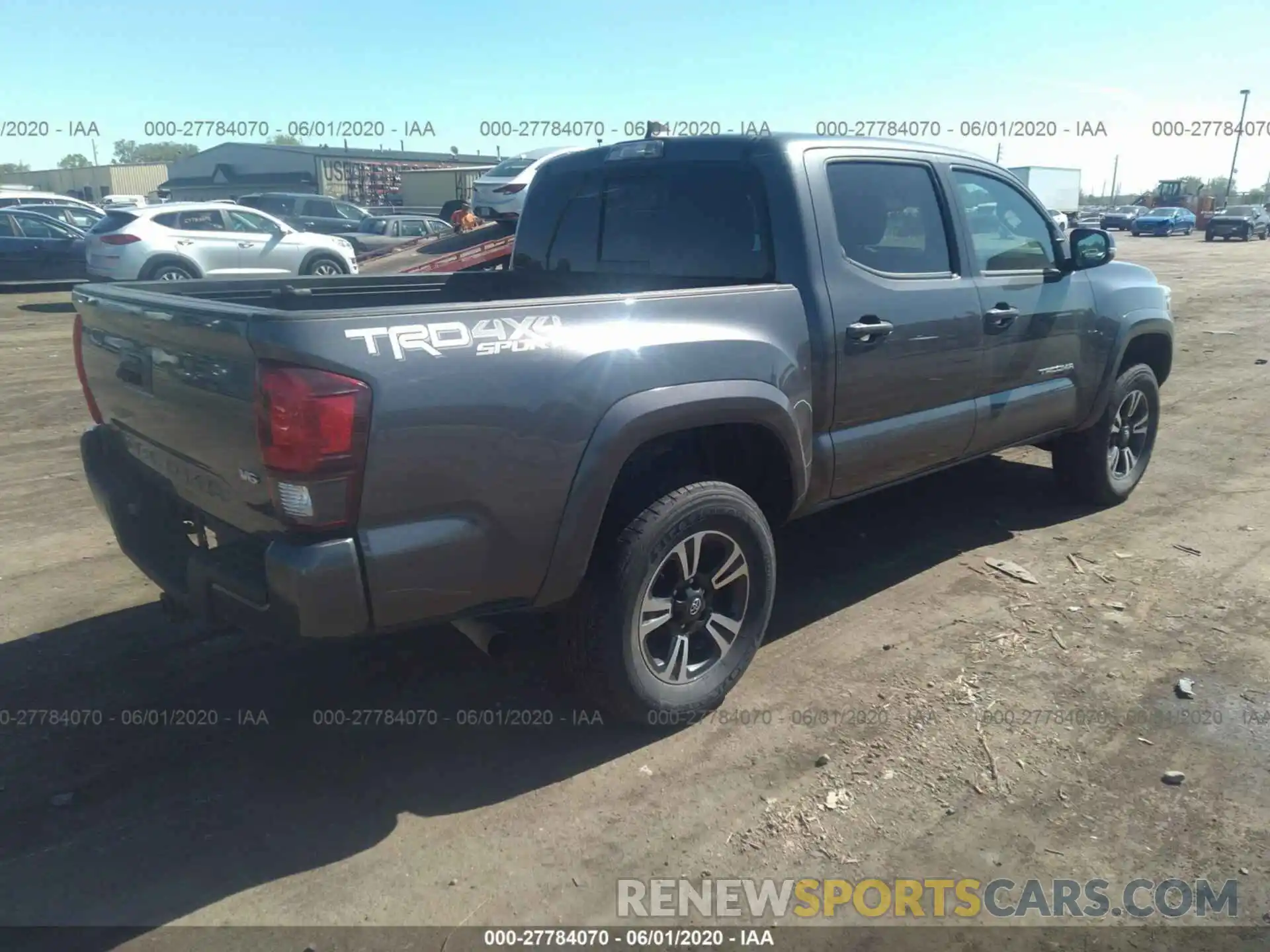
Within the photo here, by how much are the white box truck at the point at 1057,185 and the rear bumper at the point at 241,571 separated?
121ft

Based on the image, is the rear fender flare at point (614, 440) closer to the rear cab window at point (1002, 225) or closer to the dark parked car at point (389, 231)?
the rear cab window at point (1002, 225)

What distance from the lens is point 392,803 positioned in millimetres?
3037

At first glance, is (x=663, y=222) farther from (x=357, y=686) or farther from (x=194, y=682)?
(x=194, y=682)

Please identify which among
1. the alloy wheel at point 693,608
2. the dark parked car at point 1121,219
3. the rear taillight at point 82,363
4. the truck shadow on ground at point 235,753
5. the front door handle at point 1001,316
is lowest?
the truck shadow on ground at point 235,753

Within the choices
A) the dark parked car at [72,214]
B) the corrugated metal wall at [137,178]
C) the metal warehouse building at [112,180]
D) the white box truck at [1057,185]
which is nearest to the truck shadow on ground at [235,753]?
the dark parked car at [72,214]

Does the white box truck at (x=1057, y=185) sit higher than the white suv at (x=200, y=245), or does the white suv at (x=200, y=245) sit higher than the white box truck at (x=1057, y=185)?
the white box truck at (x=1057, y=185)

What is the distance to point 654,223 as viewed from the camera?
4102 mm

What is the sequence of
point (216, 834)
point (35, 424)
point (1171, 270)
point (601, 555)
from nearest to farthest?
point (216, 834) < point (601, 555) < point (35, 424) < point (1171, 270)

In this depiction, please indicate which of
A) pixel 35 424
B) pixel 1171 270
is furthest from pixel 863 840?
pixel 1171 270

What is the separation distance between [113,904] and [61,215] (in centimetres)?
2114

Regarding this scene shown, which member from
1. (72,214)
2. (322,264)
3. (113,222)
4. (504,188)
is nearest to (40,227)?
(72,214)

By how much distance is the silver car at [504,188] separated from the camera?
1545 cm

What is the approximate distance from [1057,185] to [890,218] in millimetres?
39807

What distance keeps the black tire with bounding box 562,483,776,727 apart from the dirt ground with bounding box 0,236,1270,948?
176 mm
